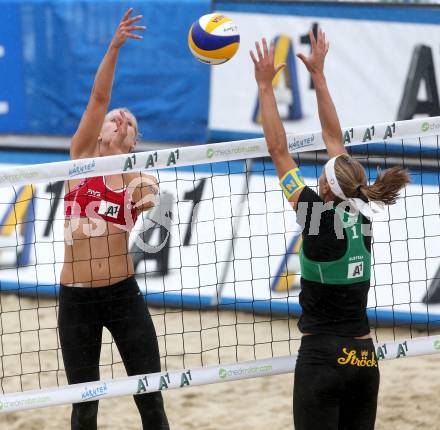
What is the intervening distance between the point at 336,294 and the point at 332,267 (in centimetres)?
13

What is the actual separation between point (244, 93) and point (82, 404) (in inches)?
176

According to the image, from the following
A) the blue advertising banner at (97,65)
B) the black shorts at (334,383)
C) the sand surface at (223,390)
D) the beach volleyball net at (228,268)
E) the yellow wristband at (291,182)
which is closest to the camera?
the black shorts at (334,383)

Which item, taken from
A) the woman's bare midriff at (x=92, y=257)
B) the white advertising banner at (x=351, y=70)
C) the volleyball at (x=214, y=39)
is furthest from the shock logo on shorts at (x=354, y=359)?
the white advertising banner at (x=351, y=70)

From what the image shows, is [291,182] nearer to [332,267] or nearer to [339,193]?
[339,193]

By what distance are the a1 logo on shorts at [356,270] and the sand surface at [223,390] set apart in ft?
4.99

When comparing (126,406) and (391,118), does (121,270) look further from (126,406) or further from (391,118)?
(391,118)

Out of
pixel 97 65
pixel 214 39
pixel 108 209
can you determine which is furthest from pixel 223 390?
pixel 97 65

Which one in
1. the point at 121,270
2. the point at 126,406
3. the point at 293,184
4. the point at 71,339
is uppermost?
the point at 293,184

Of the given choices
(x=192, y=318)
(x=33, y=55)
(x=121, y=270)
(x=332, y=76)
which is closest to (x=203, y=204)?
(x=192, y=318)

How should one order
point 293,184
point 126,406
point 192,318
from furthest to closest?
point 192,318 → point 126,406 → point 293,184

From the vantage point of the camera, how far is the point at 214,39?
Result: 5473 mm

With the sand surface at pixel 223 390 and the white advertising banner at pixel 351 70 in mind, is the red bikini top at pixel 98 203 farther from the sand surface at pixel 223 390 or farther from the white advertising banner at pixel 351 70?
the white advertising banner at pixel 351 70

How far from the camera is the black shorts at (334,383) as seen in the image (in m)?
4.51

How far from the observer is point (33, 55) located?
33.1 feet
